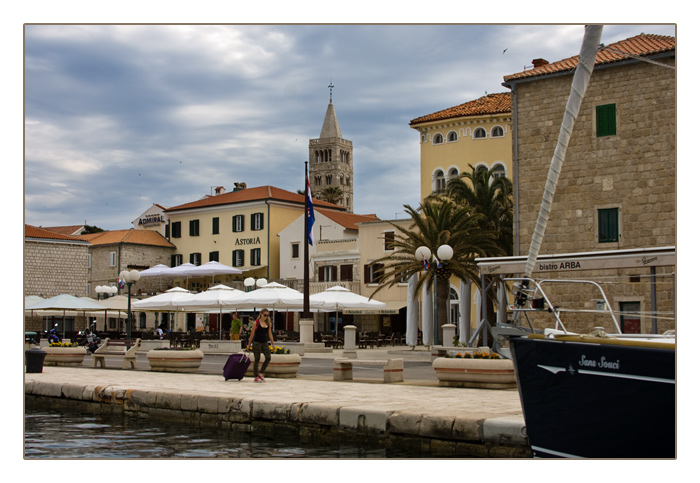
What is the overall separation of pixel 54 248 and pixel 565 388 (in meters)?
49.4

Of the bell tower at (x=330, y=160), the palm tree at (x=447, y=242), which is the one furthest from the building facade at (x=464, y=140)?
the bell tower at (x=330, y=160)

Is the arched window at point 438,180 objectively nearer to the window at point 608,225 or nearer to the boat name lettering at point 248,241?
the window at point 608,225

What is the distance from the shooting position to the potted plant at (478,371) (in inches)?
587

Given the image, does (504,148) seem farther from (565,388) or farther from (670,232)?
(565,388)

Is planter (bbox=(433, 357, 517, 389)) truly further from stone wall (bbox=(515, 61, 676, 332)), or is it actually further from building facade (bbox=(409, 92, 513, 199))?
building facade (bbox=(409, 92, 513, 199))

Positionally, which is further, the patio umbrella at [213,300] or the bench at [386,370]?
the patio umbrella at [213,300]

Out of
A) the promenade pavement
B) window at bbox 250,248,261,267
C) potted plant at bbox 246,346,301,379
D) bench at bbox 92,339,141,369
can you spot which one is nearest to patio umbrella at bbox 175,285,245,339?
bench at bbox 92,339,141,369

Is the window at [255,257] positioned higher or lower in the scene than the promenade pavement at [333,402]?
higher

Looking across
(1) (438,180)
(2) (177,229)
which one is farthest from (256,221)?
(1) (438,180)

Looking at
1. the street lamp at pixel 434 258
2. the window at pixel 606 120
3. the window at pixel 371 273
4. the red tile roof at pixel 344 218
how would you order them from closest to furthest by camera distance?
the street lamp at pixel 434 258 < the window at pixel 606 120 < the window at pixel 371 273 < the red tile roof at pixel 344 218

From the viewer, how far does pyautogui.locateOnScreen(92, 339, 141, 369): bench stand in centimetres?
2197

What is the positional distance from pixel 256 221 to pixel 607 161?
120 ft

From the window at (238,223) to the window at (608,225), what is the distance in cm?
3752

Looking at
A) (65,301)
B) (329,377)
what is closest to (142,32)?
(329,377)
